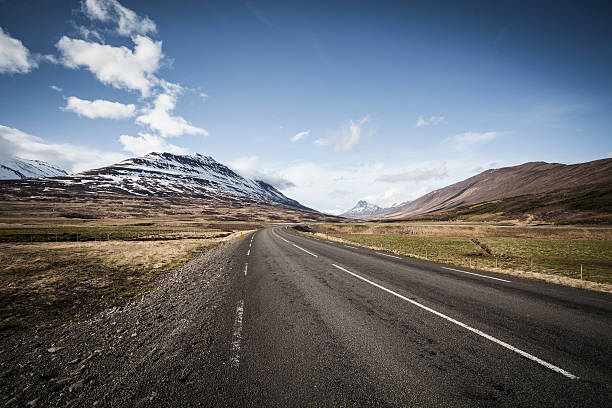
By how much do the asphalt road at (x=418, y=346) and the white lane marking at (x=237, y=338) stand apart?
0.11 feet

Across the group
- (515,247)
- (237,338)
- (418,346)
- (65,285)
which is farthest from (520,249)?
(65,285)

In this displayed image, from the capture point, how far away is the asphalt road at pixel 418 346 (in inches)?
134

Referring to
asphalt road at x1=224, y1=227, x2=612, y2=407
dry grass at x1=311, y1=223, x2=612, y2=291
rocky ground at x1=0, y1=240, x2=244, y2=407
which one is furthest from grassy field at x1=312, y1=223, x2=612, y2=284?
rocky ground at x1=0, y1=240, x2=244, y2=407

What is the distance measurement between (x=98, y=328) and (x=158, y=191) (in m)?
219

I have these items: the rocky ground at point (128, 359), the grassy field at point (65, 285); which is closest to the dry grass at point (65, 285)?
the grassy field at point (65, 285)

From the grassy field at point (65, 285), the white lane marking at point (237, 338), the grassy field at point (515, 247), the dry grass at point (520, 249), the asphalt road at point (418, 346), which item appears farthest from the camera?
the grassy field at point (515, 247)

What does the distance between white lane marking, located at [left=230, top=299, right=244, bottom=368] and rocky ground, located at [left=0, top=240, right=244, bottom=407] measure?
0.39 ft

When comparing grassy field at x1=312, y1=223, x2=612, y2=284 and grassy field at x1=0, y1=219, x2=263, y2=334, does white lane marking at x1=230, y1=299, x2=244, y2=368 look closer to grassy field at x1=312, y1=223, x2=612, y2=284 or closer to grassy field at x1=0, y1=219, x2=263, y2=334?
grassy field at x1=0, y1=219, x2=263, y2=334

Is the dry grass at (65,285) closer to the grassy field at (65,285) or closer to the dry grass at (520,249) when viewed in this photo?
the grassy field at (65,285)

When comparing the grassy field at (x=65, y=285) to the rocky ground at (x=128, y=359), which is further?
the grassy field at (x=65, y=285)

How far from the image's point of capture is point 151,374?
3943 mm

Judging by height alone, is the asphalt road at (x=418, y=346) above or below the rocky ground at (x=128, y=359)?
above

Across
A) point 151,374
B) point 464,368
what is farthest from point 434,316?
point 151,374

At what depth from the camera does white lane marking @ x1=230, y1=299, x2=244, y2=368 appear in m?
4.25
